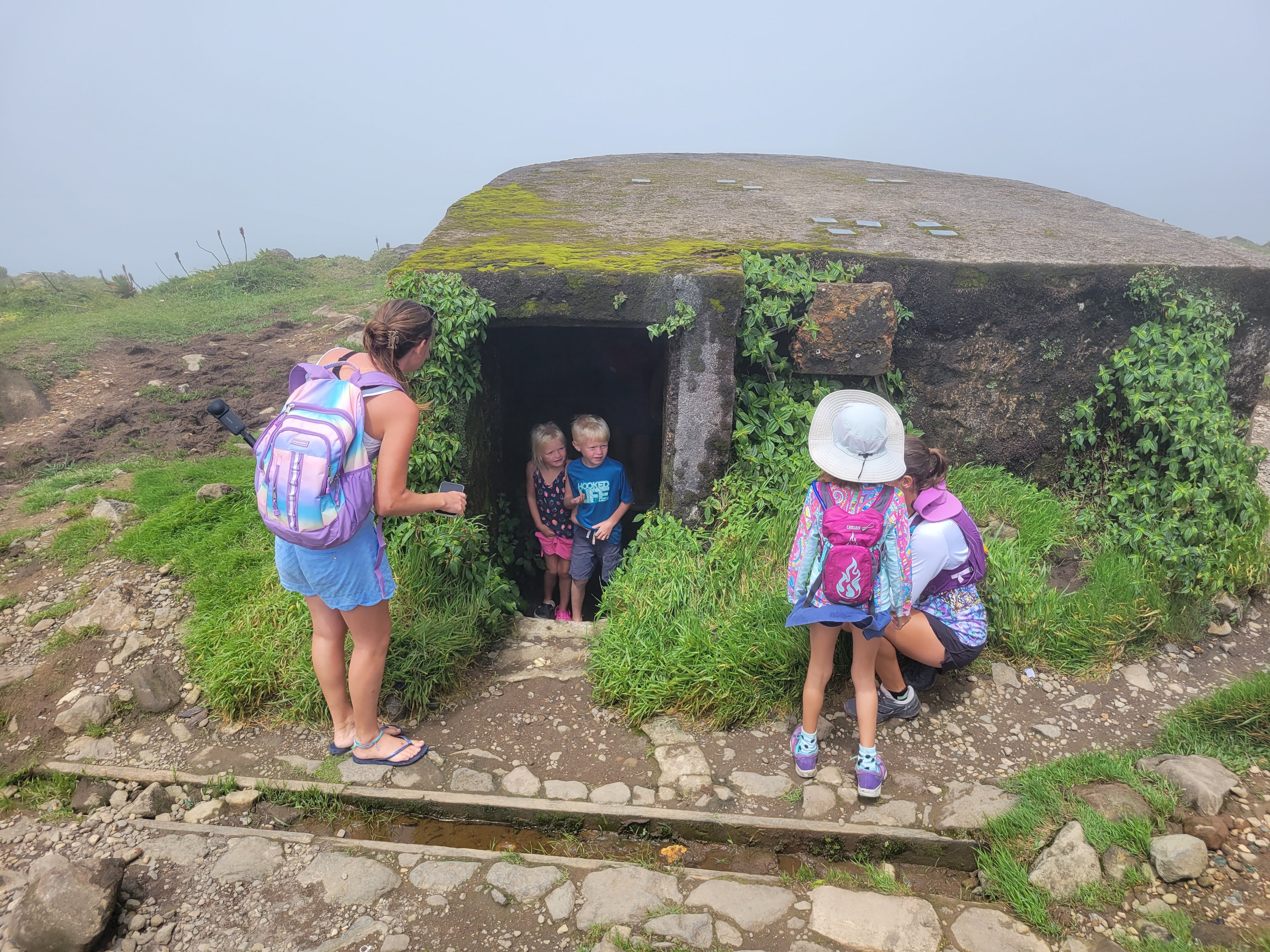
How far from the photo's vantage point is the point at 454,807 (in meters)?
2.89

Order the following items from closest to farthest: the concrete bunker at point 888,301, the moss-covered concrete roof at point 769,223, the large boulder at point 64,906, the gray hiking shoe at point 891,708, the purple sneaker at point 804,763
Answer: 1. the large boulder at point 64,906
2. the purple sneaker at point 804,763
3. the gray hiking shoe at point 891,708
4. the concrete bunker at point 888,301
5. the moss-covered concrete roof at point 769,223

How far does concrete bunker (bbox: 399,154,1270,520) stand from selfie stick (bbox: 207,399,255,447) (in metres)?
1.53

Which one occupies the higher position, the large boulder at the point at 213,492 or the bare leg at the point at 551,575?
the large boulder at the point at 213,492

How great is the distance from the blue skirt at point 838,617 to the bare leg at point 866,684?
3.0 inches

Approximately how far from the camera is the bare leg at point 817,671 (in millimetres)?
2854

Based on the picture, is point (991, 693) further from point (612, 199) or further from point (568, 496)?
point (612, 199)

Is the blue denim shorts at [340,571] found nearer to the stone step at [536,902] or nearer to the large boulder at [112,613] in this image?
the stone step at [536,902]

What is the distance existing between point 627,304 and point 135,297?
11.8m

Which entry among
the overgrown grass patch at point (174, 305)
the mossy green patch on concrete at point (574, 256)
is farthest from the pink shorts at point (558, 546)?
the overgrown grass patch at point (174, 305)

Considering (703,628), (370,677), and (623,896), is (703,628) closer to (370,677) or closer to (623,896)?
(623,896)

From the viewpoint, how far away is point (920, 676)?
3326 mm

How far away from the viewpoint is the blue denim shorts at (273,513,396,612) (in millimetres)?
2609

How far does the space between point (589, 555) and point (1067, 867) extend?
9.93 feet

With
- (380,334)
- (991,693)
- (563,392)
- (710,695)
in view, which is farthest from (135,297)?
(991,693)
